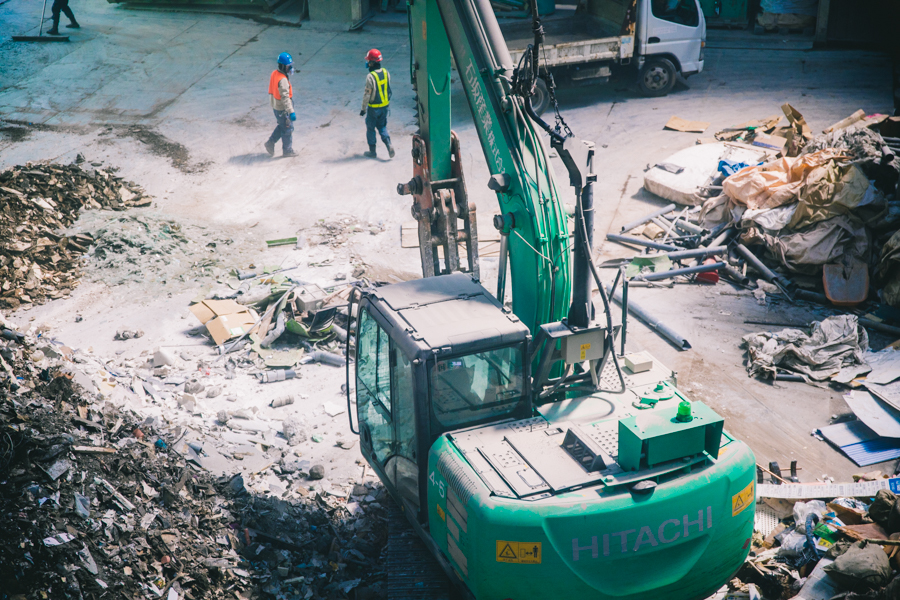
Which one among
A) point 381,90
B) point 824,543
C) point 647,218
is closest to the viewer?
point 824,543

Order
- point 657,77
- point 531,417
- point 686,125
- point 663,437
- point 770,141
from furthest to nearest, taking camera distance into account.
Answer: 1. point 657,77
2. point 686,125
3. point 770,141
4. point 531,417
5. point 663,437

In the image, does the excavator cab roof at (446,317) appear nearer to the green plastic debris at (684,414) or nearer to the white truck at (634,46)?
the green plastic debris at (684,414)

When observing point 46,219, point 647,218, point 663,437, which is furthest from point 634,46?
point 663,437

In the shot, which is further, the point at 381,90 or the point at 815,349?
the point at 381,90

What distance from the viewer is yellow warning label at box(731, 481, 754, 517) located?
16.2 feet

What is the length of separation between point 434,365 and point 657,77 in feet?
44.4

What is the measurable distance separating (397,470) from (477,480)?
1.32 m

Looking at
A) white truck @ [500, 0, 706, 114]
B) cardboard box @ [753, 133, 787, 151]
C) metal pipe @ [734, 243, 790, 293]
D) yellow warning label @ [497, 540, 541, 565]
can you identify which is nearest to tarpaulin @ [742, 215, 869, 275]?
metal pipe @ [734, 243, 790, 293]

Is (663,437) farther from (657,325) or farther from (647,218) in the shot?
(647,218)

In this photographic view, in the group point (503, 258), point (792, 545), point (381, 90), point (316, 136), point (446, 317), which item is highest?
point (381, 90)

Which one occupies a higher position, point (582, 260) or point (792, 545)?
point (582, 260)

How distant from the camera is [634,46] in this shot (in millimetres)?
16297

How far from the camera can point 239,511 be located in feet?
21.6

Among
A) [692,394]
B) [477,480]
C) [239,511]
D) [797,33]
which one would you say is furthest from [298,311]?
[797,33]
